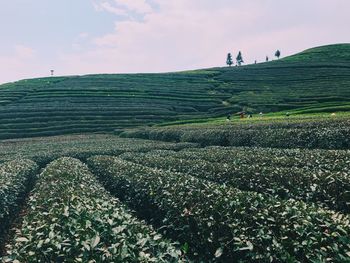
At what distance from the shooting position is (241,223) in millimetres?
8281

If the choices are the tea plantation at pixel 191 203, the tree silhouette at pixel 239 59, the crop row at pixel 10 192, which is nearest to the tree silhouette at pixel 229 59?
the tree silhouette at pixel 239 59

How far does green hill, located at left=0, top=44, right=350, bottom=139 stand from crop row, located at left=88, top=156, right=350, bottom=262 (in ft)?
164

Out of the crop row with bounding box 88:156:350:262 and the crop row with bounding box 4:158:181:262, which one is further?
the crop row with bounding box 88:156:350:262

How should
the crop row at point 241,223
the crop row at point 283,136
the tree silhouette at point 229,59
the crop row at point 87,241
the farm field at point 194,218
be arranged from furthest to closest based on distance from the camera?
the tree silhouette at point 229,59 < the crop row at point 283,136 < the crop row at point 241,223 < the farm field at point 194,218 < the crop row at point 87,241

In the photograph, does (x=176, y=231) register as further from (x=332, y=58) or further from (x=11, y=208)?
(x=332, y=58)

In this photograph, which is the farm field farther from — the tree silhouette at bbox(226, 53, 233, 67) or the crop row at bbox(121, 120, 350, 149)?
the tree silhouette at bbox(226, 53, 233, 67)

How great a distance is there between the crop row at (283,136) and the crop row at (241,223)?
16.0m

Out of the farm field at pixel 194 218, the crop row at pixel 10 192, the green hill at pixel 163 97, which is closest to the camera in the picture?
the farm field at pixel 194 218

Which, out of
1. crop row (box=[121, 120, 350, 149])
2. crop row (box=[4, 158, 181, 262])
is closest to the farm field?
crop row (box=[4, 158, 181, 262])

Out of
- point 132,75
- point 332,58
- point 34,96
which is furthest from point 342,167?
point 332,58

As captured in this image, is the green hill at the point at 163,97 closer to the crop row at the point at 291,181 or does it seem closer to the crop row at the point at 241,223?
the crop row at the point at 291,181

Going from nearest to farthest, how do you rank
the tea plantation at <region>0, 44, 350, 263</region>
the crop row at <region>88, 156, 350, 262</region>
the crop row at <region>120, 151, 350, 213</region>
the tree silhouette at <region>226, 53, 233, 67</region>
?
1. the tea plantation at <region>0, 44, 350, 263</region>
2. the crop row at <region>88, 156, 350, 262</region>
3. the crop row at <region>120, 151, 350, 213</region>
4. the tree silhouette at <region>226, 53, 233, 67</region>

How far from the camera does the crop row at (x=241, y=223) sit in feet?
21.9

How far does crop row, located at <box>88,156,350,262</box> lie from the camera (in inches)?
262
